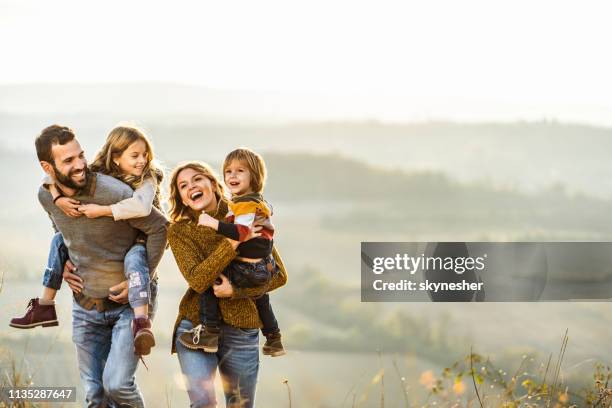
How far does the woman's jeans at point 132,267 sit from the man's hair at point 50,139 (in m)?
0.40

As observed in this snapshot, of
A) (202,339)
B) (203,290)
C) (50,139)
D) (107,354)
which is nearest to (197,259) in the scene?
(203,290)

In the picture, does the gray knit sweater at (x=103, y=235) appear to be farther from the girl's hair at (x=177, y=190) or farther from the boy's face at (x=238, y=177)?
the boy's face at (x=238, y=177)

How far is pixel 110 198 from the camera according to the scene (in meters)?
4.64

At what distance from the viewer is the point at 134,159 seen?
467 cm

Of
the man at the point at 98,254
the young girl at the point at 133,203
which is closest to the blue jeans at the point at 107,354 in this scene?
the man at the point at 98,254

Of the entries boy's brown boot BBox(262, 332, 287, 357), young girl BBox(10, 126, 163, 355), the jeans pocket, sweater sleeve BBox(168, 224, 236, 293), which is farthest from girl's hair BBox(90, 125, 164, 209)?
boy's brown boot BBox(262, 332, 287, 357)

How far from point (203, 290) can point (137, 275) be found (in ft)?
1.30

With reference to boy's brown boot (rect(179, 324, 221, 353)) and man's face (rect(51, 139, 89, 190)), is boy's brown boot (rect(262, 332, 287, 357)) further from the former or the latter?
man's face (rect(51, 139, 89, 190))

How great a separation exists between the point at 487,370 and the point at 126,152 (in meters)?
2.33

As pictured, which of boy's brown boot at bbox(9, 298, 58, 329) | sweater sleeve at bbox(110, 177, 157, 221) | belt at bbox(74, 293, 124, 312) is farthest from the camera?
boy's brown boot at bbox(9, 298, 58, 329)

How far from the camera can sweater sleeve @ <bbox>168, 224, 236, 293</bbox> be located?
14.4 feet

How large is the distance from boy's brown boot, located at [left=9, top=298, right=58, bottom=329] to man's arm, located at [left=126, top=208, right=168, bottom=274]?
648 millimetres

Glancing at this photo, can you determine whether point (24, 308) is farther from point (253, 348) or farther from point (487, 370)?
point (487, 370)

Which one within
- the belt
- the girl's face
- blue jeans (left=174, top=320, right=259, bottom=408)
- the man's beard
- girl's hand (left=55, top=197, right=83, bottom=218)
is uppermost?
the girl's face
